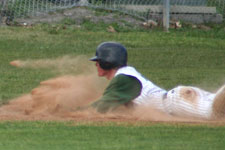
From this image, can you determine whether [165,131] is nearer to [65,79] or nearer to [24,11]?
[65,79]

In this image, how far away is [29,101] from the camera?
968 centimetres

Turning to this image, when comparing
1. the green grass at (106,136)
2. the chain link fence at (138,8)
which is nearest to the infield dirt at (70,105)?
the green grass at (106,136)

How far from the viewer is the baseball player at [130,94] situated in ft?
27.3

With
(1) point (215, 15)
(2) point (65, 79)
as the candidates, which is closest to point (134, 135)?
(2) point (65, 79)

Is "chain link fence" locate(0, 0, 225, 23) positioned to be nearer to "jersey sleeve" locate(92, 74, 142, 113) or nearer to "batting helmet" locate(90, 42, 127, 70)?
"batting helmet" locate(90, 42, 127, 70)

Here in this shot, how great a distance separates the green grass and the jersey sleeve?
0.62m

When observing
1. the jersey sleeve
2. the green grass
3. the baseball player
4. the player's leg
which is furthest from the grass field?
the jersey sleeve

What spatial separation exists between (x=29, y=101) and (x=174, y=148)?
3693 mm

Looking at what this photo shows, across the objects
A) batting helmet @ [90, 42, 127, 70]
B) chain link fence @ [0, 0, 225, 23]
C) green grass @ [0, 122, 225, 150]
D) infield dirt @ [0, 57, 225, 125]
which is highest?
batting helmet @ [90, 42, 127, 70]

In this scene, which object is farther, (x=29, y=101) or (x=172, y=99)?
(x=29, y=101)

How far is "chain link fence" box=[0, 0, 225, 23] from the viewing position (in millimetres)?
18783

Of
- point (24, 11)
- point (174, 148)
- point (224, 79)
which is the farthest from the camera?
point (24, 11)

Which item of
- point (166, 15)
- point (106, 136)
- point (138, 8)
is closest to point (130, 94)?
point (106, 136)

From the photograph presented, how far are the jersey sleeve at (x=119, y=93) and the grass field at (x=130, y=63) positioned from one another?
628mm
